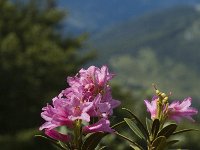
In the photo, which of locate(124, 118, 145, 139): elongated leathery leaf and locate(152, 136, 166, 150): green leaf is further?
locate(124, 118, 145, 139): elongated leathery leaf

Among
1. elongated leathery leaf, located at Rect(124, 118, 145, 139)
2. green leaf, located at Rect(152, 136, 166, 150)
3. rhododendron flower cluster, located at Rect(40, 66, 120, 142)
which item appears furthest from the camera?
elongated leathery leaf, located at Rect(124, 118, 145, 139)

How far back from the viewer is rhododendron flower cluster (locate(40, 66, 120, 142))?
6.75 feet

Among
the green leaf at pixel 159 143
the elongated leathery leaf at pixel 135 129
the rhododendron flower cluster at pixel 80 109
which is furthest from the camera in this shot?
the elongated leathery leaf at pixel 135 129

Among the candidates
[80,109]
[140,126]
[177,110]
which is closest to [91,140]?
[80,109]

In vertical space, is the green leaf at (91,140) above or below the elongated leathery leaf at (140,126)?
below

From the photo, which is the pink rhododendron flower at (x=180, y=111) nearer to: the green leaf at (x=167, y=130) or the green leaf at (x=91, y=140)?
the green leaf at (x=167, y=130)

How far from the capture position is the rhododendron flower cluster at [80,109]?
6.75 ft

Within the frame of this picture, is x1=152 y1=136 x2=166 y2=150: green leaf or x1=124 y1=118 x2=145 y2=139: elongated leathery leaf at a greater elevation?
→ x1=124 y1=118 x2=145 y2=139: elongated leathery leaf

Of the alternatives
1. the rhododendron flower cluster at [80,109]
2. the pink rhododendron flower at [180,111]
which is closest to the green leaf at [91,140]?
the rhododendron flower cluster at [80,109]

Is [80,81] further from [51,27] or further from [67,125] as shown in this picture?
[51,27]

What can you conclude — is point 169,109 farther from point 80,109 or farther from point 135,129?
point 80,109

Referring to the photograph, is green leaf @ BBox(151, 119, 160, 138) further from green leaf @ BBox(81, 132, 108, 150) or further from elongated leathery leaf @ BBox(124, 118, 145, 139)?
green leaf @ BBox(81, 132, 108, 150)

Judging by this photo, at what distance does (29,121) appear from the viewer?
28.9 m

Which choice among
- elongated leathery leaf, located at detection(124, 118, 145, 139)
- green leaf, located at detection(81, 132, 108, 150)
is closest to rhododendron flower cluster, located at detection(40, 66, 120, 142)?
green leaf, located at detection(81, 132, 108, 150)
